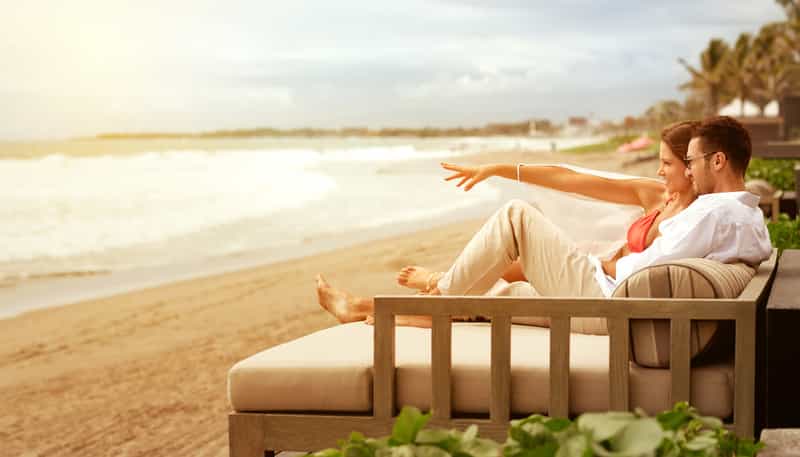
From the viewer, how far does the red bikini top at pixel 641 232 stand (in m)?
4.65

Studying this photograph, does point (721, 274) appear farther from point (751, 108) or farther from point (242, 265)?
point (751, 108)

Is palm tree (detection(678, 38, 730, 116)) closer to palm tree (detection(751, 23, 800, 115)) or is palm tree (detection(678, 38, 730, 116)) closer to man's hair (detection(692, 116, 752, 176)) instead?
palm tree (detection(751, 23, 800, 115))

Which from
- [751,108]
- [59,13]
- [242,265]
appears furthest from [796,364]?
[59,13]

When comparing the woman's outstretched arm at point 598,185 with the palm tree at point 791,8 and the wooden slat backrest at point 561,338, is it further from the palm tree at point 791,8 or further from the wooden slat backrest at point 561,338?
the palm tree at point 791,8

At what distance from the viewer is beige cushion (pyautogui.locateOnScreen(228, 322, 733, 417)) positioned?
333 centimetres

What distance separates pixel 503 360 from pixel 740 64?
7857 centimetres

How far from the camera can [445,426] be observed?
3406mm

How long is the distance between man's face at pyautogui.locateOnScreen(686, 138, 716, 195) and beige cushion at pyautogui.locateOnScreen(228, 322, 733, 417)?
26.0 inches

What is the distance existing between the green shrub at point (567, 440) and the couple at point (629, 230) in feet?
7.74

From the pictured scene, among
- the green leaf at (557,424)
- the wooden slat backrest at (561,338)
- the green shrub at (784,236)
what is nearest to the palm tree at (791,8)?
the green shrub at (784,236)

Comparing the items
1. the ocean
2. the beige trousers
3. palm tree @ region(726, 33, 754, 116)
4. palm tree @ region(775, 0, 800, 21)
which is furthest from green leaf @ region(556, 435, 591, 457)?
palm tree @ region(726, 33, 754, 116)

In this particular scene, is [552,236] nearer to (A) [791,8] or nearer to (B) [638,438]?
(B) [638,438]

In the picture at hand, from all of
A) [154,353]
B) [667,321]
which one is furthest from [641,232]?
[154,353]

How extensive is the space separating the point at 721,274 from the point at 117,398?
15.0 feet
